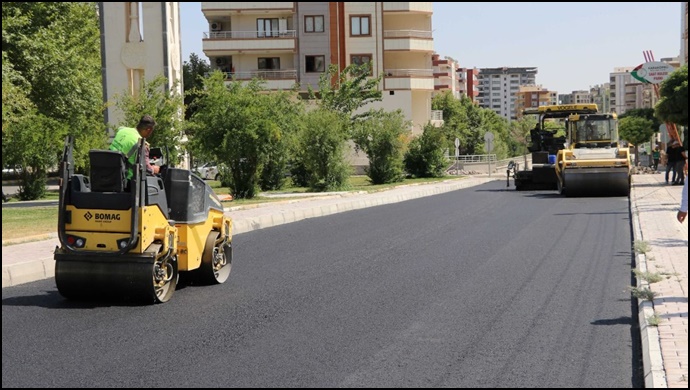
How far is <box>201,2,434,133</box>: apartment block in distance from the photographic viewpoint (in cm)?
6369

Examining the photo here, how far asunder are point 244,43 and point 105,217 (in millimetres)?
56204

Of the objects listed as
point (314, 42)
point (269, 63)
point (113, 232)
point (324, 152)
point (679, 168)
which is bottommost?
point (679, 168)

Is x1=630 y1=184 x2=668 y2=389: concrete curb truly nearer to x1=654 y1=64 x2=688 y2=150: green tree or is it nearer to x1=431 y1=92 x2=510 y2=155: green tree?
x1=654 y1=64 x2=688 y2=150: green tree

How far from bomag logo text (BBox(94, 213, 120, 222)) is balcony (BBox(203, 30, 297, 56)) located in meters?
55.7

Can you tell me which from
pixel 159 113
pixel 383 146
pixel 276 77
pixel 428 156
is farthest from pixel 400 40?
pixel 159 113

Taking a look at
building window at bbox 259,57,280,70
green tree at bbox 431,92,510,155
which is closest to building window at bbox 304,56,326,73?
building window at bbox 259,57,280,70

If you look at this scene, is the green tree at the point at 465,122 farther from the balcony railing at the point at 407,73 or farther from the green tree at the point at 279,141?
the green tree at the point at 279,141

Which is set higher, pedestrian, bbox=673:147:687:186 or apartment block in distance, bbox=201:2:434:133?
apartment block in distance, bbox=201:2:434:133

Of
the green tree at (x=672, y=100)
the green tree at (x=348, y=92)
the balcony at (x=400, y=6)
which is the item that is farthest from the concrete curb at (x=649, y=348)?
the balcony at (x=400, y=6)

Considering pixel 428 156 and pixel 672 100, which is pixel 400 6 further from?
pixel 672 100

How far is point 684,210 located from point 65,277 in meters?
6.17

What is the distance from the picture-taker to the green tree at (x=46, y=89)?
30.3 m

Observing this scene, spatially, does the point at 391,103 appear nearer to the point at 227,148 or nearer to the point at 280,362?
the point at 227,148

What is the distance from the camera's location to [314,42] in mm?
64000
